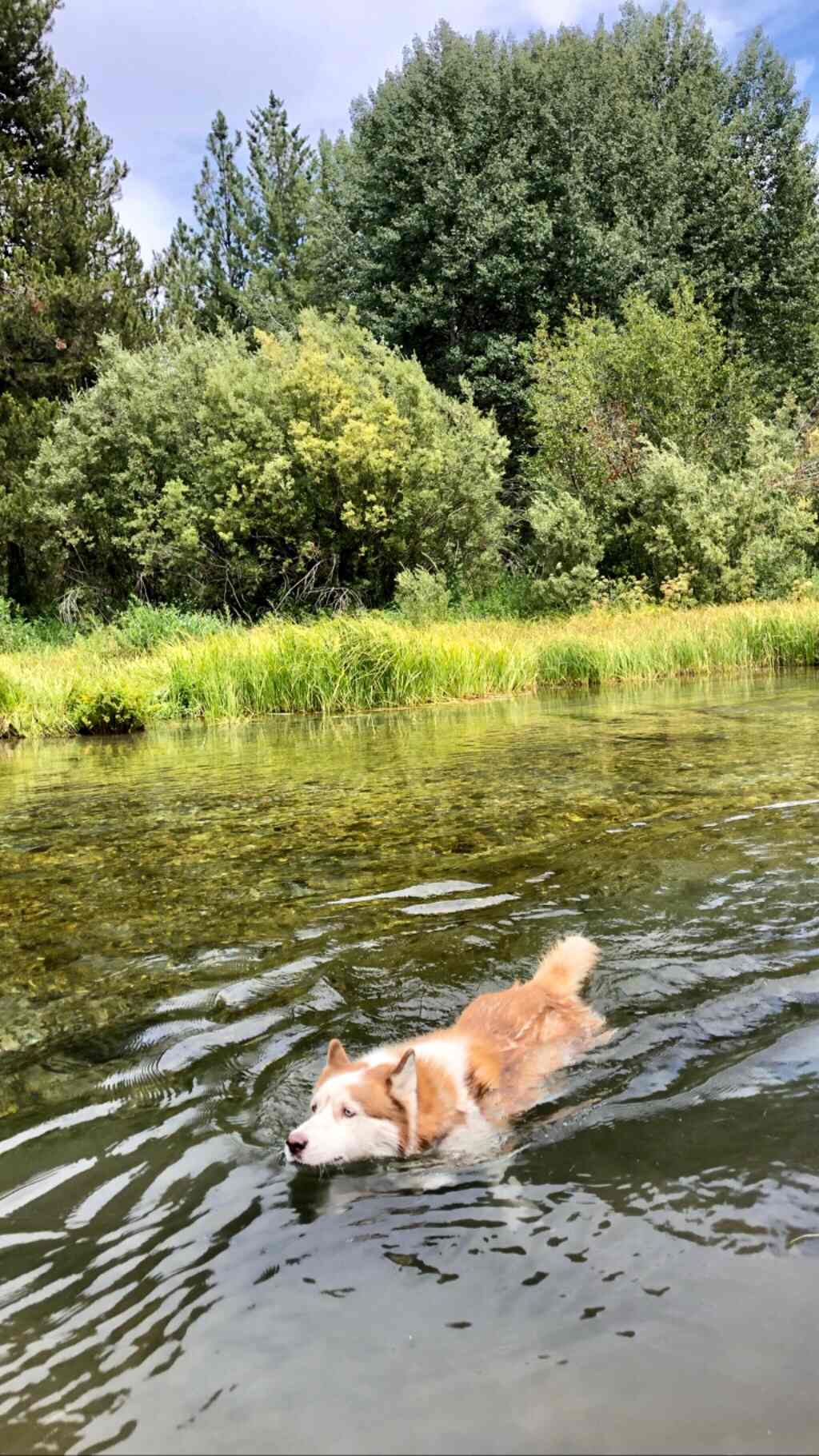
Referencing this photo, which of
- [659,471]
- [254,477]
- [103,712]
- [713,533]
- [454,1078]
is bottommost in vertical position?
[454,1078]

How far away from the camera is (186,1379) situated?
1.68 meters

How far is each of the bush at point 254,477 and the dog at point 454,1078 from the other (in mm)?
24221

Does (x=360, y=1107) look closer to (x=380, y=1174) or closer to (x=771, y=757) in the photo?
(x=380, y=1174)

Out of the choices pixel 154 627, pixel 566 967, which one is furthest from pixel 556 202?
pixel 566 967

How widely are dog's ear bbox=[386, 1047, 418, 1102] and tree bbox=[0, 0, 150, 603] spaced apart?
93.2 feet

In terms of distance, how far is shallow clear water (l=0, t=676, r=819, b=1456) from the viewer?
5.24ft

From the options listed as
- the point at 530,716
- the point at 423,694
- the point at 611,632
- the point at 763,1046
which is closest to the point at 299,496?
the point at 611,632

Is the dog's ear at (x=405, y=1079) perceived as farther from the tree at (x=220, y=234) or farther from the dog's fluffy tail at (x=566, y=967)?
the tree at (x=220, y=234)

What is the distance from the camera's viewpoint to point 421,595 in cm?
2586

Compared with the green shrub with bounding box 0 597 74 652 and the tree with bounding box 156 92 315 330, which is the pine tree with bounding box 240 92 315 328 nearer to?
the tree with bounding box 156 92 315 330

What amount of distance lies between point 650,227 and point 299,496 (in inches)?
820

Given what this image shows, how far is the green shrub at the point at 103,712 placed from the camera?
1462 centimetres

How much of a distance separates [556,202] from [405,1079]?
40307 millimetres

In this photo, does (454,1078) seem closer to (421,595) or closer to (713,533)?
(421,595)
